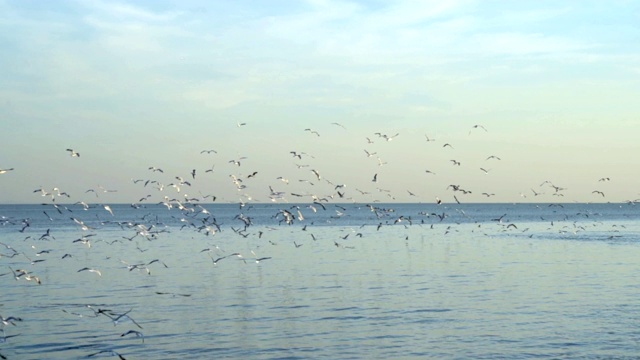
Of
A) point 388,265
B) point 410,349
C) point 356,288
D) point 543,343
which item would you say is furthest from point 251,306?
point 388,265

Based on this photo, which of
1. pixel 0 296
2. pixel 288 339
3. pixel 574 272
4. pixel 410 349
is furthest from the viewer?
pixel 574 272

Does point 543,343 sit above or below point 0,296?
below

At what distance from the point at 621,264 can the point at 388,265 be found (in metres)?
14.4

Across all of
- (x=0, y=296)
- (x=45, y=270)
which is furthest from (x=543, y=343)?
(x=45, y=270)

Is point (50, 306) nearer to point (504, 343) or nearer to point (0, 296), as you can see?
point (0, 296)

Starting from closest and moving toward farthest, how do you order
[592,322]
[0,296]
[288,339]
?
1. [288,339]
2. [592,322]
3. [0,296]

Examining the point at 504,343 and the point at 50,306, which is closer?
the point at 504,343

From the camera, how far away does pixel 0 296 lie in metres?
37.0

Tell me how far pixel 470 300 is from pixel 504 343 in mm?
9100

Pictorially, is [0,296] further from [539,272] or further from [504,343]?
[539,272]

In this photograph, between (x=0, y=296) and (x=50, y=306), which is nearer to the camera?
(x=50, y=306)

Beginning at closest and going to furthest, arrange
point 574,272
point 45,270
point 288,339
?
1. point 288,339
2. point 574,272
3. point 45,270

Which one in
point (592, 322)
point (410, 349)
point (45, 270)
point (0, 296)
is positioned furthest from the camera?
point (45, 270)

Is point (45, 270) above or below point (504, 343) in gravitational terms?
above
